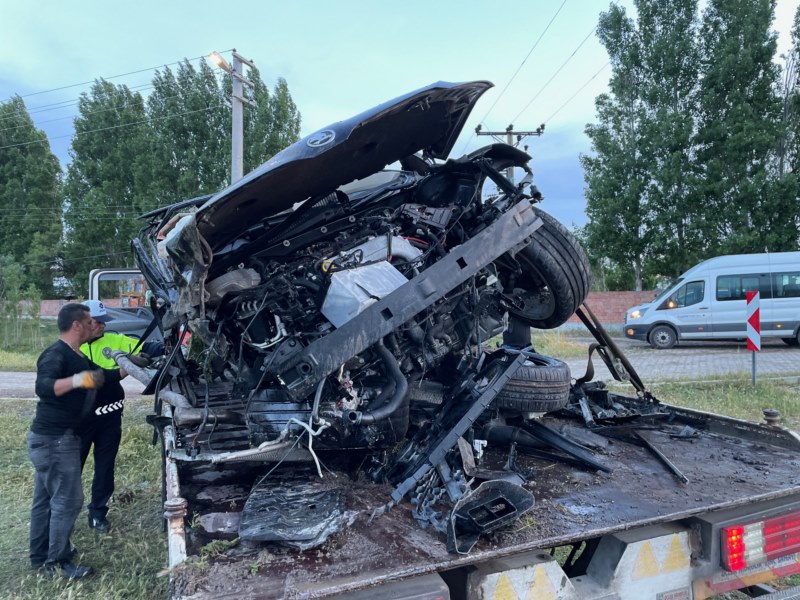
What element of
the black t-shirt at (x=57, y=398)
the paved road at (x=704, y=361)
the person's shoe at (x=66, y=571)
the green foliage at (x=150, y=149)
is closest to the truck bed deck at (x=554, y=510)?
the person's shoe at (x=66, y=571)

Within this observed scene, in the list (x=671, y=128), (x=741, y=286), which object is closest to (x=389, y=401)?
(x=741, y=286)

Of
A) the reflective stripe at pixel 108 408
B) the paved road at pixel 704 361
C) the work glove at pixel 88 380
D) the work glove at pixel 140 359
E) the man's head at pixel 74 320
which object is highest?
the man's head at pixel 74 320

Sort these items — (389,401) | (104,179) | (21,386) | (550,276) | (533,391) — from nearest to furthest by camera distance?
1. (389,401)
2. (533,391)
3. (550,276)
4. (21,386)
5. (104,179)

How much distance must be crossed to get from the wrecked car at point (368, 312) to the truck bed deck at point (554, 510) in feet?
0.27

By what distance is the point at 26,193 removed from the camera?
89.7 ft

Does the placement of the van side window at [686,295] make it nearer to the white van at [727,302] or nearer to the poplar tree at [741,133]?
the white van at [727,302]

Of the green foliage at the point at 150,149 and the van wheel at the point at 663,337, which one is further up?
the green foliage at the point at 150,149

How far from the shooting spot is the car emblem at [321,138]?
2105 mm

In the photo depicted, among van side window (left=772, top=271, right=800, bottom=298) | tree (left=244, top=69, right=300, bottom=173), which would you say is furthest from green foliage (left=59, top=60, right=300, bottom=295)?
van side window (left=772, top=271, right=800, bottom=298)

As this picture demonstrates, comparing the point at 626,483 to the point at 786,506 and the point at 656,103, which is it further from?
the point at 656,103

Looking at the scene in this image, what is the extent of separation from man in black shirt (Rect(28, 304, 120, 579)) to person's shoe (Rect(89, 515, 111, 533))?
413 mm

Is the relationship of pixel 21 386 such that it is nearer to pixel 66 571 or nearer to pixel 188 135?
pixel 66 571

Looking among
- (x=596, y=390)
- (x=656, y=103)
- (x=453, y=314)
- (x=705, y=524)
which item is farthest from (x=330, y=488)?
(x=656, y=103)

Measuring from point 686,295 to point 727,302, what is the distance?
0.88m
